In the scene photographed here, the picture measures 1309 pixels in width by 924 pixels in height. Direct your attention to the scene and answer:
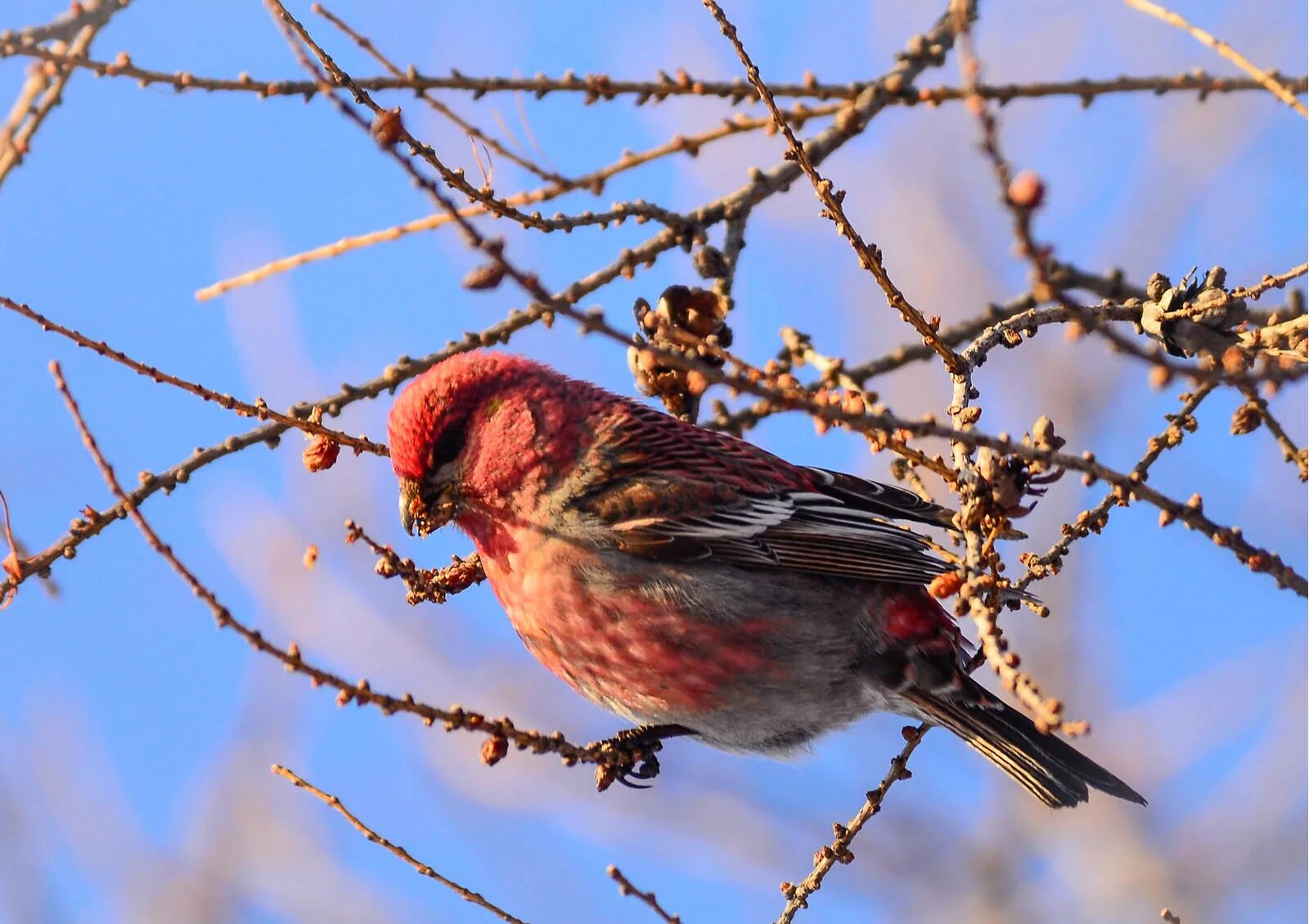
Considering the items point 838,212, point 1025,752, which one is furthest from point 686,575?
point 838,212

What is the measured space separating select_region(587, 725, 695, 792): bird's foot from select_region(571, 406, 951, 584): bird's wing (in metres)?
0.54

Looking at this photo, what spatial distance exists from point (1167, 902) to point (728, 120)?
17.4ft

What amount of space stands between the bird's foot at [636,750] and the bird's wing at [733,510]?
544 mm

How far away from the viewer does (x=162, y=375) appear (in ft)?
8.99

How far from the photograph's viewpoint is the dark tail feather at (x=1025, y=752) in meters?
3.66

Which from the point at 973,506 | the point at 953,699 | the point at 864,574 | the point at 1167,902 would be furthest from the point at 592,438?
the point at 1167,902

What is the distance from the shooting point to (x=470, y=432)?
146 inches

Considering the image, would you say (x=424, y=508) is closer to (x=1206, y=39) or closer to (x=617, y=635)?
(x=617, y=635)

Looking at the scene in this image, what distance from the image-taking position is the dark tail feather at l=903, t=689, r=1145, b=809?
12.0ft

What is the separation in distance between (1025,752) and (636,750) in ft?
3.53

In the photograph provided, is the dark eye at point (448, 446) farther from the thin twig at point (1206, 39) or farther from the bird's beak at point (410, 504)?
the thin twig at point (1206, 39)

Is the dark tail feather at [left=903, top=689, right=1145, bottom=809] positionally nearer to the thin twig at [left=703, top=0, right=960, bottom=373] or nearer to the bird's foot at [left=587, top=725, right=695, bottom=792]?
the bird's foot at [left=587, top=725, right=695, bottom=792]

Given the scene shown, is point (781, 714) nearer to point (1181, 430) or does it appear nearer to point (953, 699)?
point (953, 699)

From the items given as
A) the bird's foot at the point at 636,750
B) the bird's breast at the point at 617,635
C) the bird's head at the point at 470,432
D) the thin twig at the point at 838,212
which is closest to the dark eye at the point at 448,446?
the bird's head at the point at 470,432
